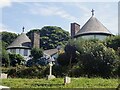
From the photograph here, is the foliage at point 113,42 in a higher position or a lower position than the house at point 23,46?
lower

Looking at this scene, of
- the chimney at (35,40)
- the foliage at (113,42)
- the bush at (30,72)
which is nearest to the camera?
the bush at (30,72)

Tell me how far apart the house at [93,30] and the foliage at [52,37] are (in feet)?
78.2

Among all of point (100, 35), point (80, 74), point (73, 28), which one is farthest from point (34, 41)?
point (80, 74)

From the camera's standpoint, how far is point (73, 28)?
51.6 meters

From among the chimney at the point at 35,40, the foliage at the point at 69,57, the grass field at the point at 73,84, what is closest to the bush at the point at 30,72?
the foliage at the point at 69,57

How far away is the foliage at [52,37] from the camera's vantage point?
243ft

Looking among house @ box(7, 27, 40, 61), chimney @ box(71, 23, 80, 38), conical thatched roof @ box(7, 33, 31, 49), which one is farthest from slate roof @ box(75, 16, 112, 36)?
conical thatched roof @ box(7, 33, 31, 49)

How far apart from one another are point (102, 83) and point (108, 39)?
17729 millimetres

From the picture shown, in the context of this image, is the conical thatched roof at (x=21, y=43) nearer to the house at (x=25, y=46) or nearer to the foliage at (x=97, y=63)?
the house at (x=25, y=46)

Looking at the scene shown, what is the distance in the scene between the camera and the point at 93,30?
47.8 metres

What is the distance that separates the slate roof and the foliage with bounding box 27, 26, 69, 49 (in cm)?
2391

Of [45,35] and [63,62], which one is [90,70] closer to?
[63,62]

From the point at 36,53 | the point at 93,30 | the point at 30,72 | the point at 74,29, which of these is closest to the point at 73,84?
the point at 30,72

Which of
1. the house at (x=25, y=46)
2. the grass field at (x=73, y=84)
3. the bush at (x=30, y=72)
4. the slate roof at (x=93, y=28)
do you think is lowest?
the grass field at (x=73, y=84)
